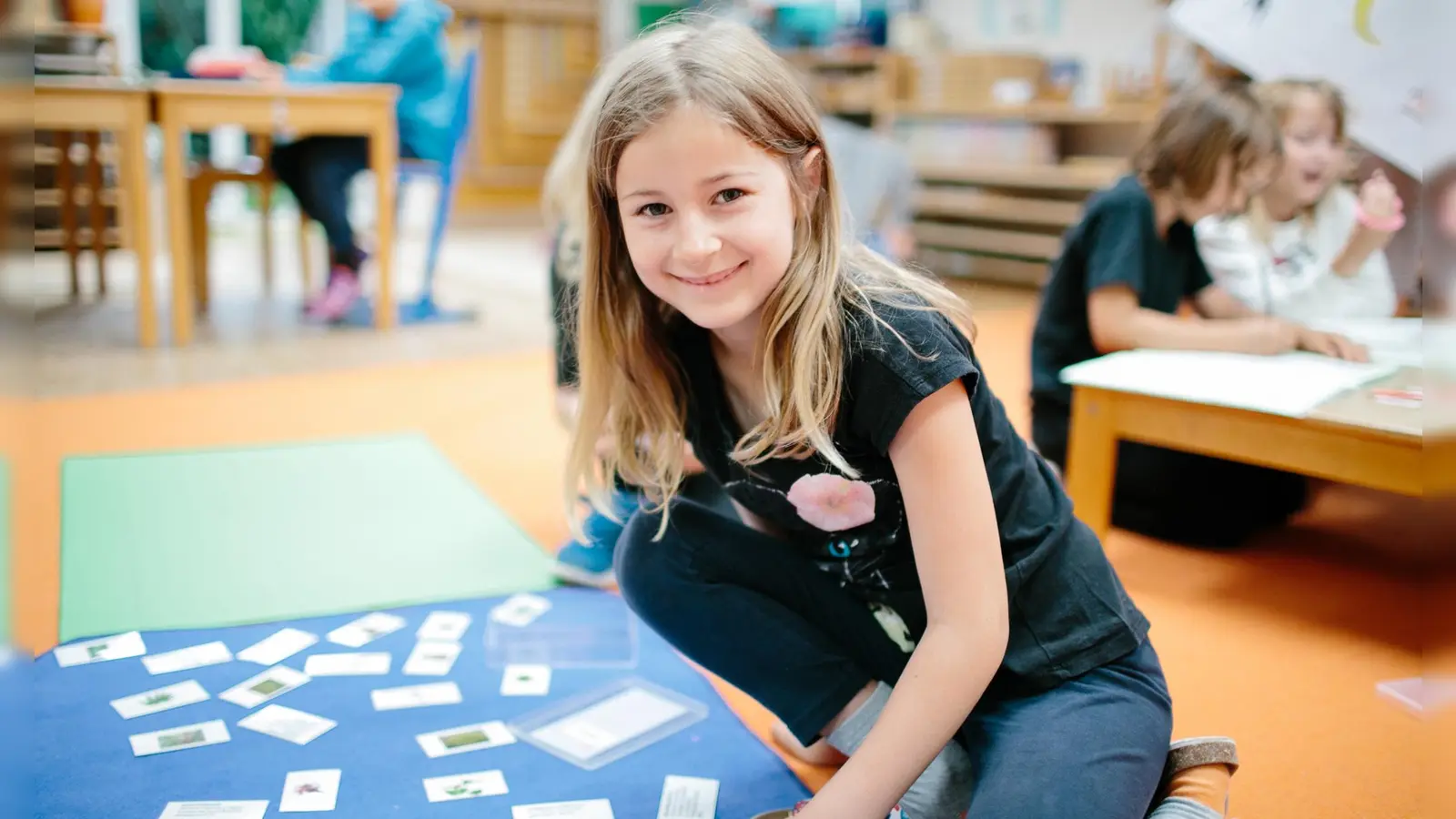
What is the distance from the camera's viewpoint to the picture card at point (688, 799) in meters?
1.16

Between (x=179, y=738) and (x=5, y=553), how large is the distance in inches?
43.8

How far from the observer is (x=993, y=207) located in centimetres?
523

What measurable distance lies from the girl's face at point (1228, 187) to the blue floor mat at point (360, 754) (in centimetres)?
123

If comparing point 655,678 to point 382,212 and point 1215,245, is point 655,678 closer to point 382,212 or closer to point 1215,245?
point 1215,245

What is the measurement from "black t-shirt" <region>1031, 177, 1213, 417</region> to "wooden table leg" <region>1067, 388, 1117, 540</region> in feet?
1.05

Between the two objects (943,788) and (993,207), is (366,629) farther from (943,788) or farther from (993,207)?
(993,207)

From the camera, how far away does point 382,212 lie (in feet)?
12.6

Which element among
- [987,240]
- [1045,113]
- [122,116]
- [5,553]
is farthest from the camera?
[987,240]

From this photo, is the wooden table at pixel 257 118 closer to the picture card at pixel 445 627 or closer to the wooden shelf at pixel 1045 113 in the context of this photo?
the picture card at pixel 445 627

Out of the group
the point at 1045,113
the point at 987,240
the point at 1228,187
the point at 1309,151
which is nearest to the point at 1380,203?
the point at 1309,151

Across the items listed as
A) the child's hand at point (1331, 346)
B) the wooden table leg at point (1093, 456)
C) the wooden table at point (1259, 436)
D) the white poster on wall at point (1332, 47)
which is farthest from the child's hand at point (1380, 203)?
the wooden table leg at point (1093, 456)

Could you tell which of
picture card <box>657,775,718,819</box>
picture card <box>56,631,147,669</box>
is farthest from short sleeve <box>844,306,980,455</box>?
picture card <box>56,631,147,669</box>

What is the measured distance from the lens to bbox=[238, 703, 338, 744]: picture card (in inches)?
51.3

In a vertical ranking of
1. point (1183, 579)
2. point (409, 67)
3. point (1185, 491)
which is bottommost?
point (1183, 579)
